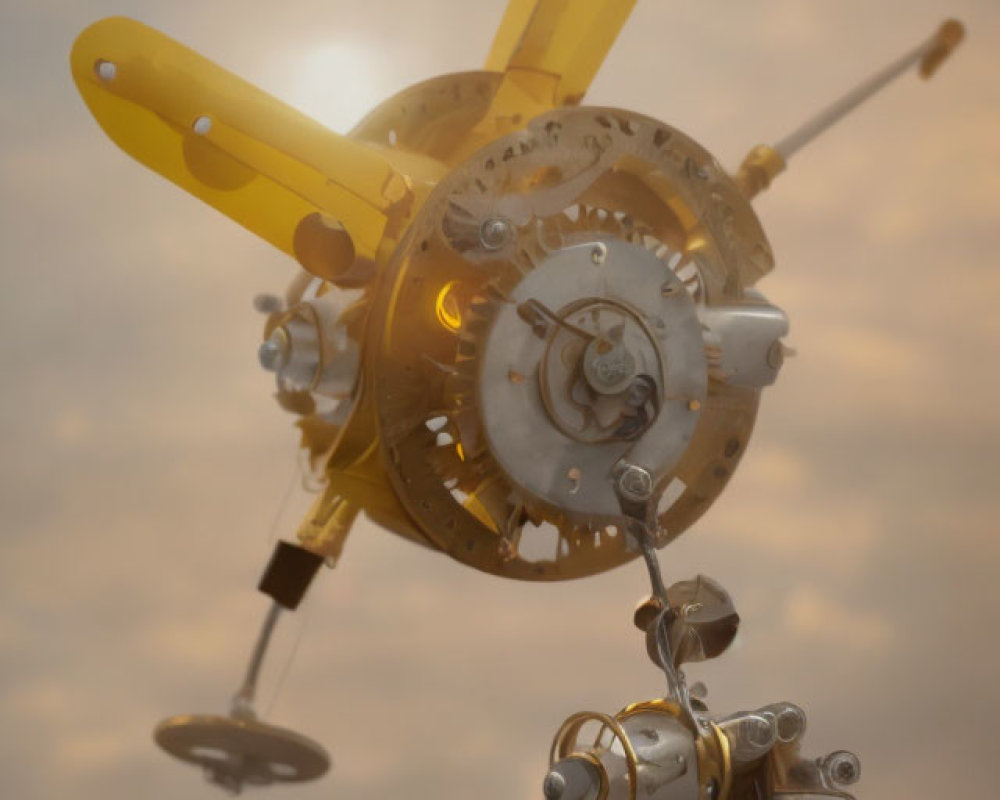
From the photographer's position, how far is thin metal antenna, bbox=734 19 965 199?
136 cm

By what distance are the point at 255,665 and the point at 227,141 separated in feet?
1.33

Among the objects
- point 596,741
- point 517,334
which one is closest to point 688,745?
point 596,741

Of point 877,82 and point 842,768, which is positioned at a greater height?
point 877,82

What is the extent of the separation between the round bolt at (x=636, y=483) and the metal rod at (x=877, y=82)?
338 mm

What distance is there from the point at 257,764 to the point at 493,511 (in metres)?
0.27

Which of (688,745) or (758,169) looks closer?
(688,745)

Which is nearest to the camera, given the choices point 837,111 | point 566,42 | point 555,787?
point 555,787

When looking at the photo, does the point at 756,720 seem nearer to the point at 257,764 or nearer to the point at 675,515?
the point at 675,515

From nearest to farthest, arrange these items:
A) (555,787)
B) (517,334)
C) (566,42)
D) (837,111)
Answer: (555,787)
(517,334)
(566,42)
(837,111)

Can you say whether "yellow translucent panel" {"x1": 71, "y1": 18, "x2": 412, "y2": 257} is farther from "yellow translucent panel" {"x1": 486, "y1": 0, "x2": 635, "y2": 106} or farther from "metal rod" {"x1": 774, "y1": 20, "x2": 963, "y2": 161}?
"metal rod" {"x1": 774, "y1": 20, "x2": 963, "y2": 161}

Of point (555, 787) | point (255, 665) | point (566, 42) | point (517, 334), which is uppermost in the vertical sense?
point (566, 42)

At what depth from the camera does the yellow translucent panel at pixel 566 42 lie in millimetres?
1271

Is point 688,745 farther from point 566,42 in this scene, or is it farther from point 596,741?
point 566,42

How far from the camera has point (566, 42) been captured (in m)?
1.28
